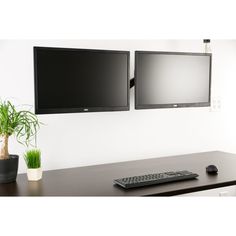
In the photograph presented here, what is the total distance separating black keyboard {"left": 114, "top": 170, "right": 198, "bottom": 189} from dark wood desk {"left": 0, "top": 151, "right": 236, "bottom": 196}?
33 millimetres

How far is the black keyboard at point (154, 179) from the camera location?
6.07ft

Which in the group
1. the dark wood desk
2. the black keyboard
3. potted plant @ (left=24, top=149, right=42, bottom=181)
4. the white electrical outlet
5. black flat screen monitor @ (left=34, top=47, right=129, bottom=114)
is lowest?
the dark wood desk

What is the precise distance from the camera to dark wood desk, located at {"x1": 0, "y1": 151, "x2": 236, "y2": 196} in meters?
1.78

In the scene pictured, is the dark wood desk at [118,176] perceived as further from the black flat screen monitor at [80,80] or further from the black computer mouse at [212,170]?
the black flat screen monitor at [80,80]

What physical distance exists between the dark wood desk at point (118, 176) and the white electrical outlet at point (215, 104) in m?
0.55

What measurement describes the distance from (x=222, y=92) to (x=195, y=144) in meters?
0.51

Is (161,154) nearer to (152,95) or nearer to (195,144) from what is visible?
(195,144)

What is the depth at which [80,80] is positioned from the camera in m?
2.05

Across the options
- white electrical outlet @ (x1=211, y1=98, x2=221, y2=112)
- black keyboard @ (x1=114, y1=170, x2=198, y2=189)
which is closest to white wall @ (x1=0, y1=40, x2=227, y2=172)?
white electrical outlet @ (x1=211, y1=98, x2=221, y2=112)

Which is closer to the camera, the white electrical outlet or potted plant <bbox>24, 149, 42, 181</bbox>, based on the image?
potted plant <bbox>24, 149, 42, 181</bbox>

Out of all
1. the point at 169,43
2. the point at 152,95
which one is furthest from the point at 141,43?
the point at 152,95

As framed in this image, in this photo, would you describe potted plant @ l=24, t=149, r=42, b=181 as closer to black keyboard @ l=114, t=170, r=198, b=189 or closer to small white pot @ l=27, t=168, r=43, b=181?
small white pot @ l=27, t=168, r=43, b=181

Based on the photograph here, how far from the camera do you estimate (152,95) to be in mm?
2283

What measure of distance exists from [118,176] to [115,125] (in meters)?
0.58
